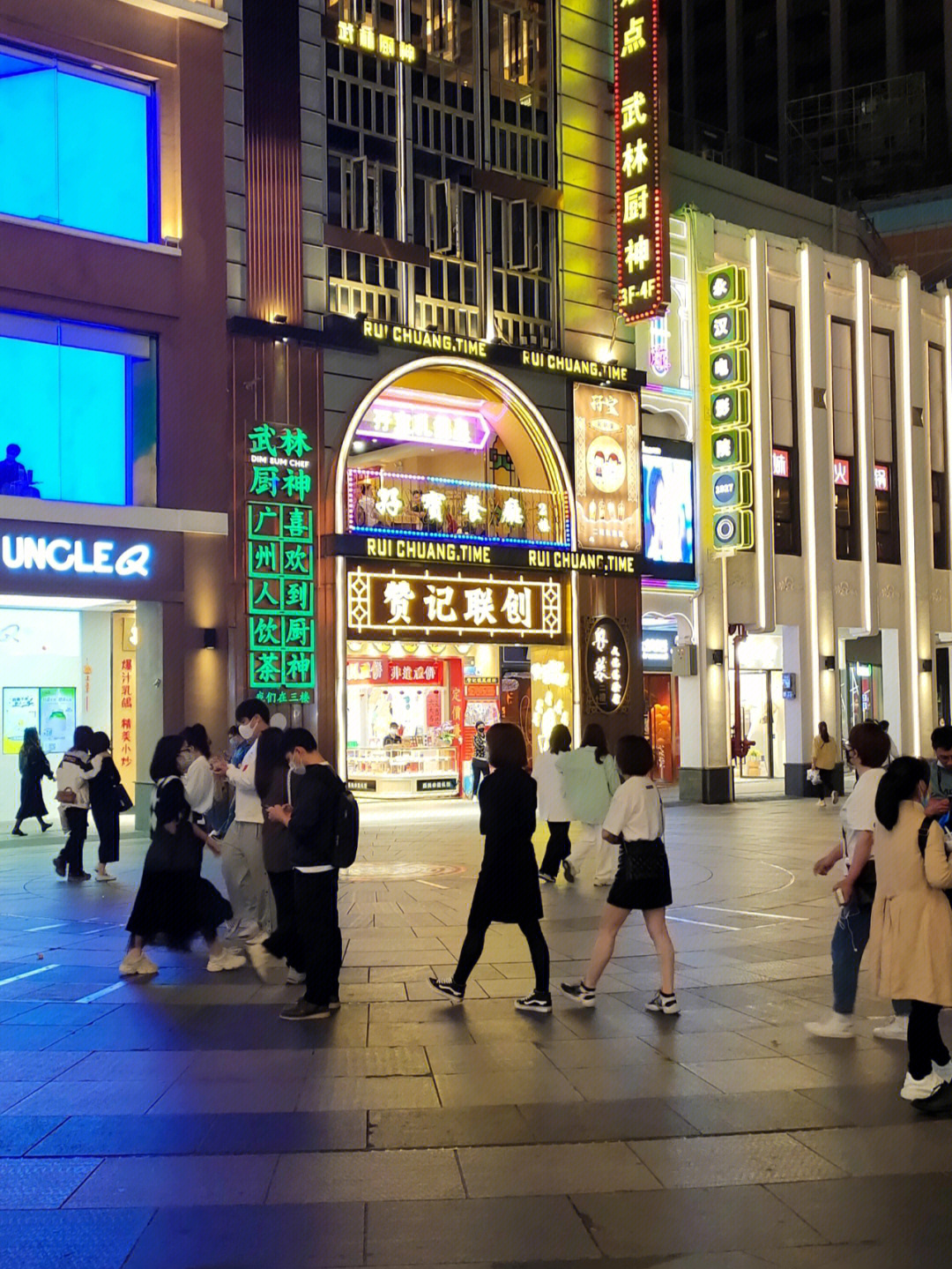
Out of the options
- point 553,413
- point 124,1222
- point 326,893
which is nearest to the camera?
point 124,1222

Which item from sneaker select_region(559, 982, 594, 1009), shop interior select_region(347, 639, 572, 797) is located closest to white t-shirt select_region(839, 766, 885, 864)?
sneaker select_region(559, 982, 594, 1009)

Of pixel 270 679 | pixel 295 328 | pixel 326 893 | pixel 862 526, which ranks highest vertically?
pixel 295 328

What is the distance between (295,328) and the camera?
22.0 metres

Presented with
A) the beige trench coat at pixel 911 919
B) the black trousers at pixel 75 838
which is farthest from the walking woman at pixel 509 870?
the black trousers at pixel 75 838

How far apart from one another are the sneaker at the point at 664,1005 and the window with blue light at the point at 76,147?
14784mm

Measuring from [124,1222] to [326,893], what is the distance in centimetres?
379

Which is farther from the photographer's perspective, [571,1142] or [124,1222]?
[571,1142]

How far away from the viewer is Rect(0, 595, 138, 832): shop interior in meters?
21.2

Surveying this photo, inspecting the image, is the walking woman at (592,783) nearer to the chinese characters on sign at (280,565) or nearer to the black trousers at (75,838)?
the black trousers at (75,838)

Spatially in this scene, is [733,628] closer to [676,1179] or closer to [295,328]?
[295,328]

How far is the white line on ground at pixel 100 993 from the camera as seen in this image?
9.69 m

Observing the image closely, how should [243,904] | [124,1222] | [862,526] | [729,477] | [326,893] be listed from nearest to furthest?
[124,1222] → [326,893] → [243,904] → [729,477] → [862,526]

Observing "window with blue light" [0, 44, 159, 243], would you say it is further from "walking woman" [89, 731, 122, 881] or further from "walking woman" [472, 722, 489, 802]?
"walking woman" [472, 722, 489, 802]

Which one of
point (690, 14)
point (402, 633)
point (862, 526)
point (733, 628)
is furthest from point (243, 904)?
point (690, 14)
